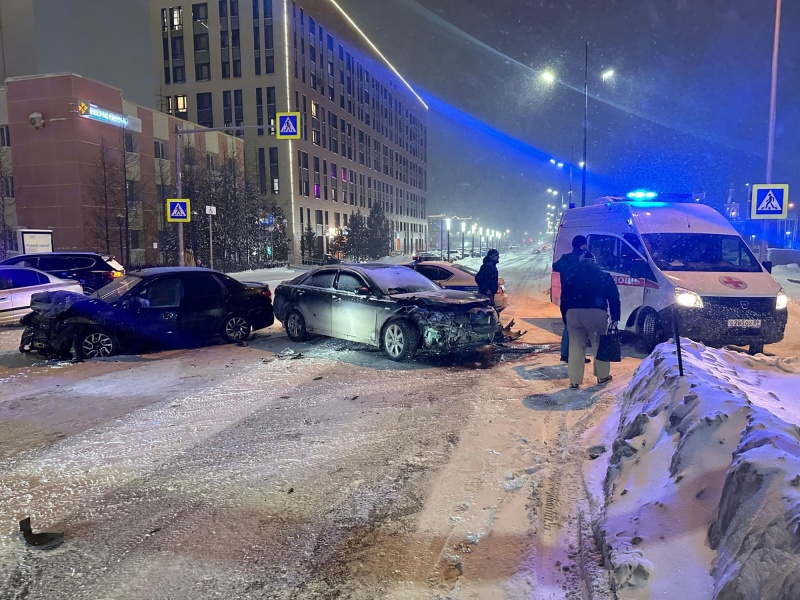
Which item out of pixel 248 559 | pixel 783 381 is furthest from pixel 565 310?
pixel 248 559

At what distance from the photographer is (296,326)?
10.6m

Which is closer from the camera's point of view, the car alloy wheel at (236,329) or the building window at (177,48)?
the car alloy wheel at (236,329)

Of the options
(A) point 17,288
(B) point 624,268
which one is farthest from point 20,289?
(B) point 624,268

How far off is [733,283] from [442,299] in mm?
4614

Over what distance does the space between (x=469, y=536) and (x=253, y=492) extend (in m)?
1.70

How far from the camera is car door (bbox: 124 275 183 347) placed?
30.7 feet

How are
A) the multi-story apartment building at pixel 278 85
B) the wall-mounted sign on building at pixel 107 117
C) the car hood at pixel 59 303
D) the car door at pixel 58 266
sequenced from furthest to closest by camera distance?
1. the multi-story apartment building at pixel 278 85
2. the wall-mounted sign on building at pixel 107 117
3. the car door at pixel 58 266
4. the car hood at pixel 59 303

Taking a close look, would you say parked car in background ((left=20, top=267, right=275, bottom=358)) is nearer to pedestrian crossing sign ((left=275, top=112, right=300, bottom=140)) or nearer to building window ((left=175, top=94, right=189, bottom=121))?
pedestrian crossing sign ((left=275, top=112, right=300, bottom=140))

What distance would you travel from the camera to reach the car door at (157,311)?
30.7 feet

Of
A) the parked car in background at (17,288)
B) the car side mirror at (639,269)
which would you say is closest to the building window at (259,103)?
the parked car in background at (17,288)

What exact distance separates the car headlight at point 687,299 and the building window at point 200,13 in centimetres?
6391

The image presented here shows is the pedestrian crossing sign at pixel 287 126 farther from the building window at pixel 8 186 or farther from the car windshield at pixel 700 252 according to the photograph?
the building window at pixel 8 186

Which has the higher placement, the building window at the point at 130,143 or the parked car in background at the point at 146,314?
the building window at the point at 130,143

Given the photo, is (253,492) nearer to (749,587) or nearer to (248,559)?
(248,559)
